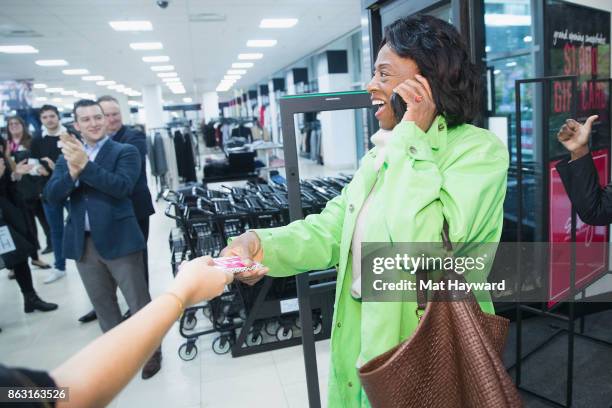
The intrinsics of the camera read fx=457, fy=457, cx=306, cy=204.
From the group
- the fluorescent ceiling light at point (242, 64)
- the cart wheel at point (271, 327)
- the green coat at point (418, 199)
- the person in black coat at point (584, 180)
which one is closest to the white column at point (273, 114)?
the fluorescent ceiling light at point (242, 64)

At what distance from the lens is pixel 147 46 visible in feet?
37.3

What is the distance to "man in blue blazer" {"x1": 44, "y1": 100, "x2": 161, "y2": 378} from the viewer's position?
9.27ft

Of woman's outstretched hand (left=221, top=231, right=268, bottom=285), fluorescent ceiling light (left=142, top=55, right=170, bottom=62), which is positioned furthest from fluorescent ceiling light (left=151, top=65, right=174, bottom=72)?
woman's outstretched hand (left=221, top=231, right=268, bottom=285)

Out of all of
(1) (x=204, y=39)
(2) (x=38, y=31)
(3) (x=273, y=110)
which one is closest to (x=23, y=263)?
(2) (x=38, y=31)

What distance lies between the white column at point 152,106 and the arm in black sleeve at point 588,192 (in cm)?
2030

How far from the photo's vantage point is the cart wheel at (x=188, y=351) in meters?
3.36

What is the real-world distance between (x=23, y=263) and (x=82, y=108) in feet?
7.00

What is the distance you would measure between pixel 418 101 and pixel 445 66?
0.37 feet

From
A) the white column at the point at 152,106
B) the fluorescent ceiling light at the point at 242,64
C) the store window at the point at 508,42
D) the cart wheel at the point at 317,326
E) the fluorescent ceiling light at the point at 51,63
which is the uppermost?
the fluorescent ceiling light at the point at 242,64

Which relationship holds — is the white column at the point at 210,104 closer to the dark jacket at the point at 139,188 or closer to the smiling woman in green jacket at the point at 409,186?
the dark jacket at the point at 139,188

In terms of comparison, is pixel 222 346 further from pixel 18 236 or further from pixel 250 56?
pixel 250 56

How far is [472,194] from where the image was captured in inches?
39.7

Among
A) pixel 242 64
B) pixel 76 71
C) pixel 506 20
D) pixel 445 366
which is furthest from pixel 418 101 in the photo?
pixel 76 71

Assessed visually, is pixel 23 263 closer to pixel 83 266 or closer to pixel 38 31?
pixel 83 266
